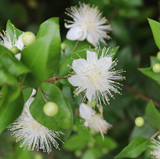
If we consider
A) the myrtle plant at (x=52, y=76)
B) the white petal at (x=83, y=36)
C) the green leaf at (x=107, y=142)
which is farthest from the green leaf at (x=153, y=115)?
the green leaf at (x=107, y=142)

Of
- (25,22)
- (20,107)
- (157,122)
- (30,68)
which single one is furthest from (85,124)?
(25,22)

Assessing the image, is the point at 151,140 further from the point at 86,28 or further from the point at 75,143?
the point at 75,143

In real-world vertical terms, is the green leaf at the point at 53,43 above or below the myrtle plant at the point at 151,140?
above

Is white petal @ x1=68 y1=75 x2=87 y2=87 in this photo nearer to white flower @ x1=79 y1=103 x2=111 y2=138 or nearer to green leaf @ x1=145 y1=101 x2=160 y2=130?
white flower @ x1=79 y1=103 x2=111 y2=138

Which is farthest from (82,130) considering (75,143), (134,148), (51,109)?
(75,143)

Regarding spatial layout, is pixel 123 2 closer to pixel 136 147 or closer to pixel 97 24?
pixel 97 24

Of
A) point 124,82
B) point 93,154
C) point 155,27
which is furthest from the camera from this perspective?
point 93,154

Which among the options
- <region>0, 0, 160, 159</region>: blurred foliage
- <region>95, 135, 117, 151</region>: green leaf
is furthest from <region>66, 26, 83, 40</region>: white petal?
<region>95, 135, 117, 151</region>: green leaf

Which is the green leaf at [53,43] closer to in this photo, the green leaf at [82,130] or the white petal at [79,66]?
the white petal at [79,66]
